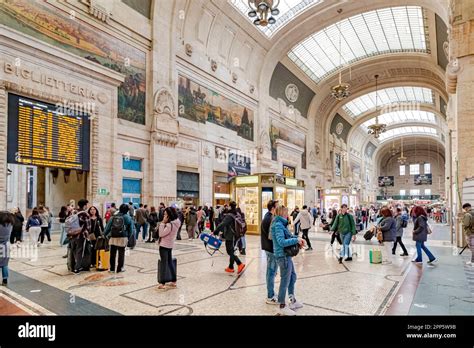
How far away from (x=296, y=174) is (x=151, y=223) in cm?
1880

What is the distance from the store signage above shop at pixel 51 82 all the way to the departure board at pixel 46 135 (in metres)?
0.69

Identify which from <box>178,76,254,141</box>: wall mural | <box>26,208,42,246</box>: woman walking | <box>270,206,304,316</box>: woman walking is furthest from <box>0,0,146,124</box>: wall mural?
<box>270,206,304,316</box>: woman walking

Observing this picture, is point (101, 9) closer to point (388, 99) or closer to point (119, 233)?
point (119, 233)

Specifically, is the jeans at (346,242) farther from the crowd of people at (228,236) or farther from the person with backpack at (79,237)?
the person with backpack at (79,237)

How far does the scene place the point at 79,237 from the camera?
5.88m

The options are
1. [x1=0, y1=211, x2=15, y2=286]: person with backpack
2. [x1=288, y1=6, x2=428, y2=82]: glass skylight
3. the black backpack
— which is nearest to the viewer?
[x1=0, y1=211, x2=15, y2=286]: person with backpack

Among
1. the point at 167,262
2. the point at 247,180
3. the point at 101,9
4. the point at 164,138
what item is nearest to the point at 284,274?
the point at 167,262

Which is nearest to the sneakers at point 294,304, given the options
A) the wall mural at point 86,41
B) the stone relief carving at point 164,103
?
the wall mural at point 86,41

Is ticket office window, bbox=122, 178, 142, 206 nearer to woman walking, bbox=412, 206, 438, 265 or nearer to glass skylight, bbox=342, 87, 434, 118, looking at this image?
woman walking, bbox=412, 206, 438, 265

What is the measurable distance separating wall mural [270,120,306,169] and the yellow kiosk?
1005cm

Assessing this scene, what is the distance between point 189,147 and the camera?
16.3 meters

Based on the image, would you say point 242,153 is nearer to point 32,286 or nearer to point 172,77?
point 172,77

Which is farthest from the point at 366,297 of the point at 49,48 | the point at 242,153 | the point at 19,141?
the point at 242,153

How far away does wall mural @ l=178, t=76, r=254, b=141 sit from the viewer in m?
16.3
